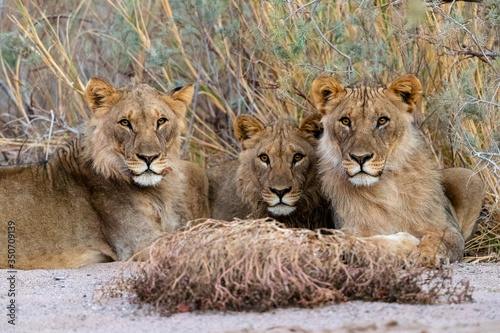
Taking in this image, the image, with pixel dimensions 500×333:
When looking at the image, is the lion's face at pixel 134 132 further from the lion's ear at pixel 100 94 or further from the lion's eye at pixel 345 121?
the lion's eye at pixel 345 121

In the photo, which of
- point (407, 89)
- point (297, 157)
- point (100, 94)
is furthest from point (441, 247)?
point (100, 94)

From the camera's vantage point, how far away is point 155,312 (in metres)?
3.67

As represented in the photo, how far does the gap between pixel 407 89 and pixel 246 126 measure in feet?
4.23

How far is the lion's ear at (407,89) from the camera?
208 inches

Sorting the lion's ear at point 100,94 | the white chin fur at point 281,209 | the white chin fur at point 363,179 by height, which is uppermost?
the lion's ear at point 100,94

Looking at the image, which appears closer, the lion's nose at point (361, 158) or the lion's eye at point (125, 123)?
the lion's nose at point (361, 158)

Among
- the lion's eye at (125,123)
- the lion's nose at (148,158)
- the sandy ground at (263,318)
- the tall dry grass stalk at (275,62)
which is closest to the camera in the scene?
the sandy ground at (263,318)

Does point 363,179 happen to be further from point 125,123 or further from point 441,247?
point 125,123

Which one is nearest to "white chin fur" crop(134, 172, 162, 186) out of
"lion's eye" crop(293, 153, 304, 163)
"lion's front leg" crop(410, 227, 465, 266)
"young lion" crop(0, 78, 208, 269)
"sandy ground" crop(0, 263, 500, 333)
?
"young lion" crop(0, 78, 208, 269)

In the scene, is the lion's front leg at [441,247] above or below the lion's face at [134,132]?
below

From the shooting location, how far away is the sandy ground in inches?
129

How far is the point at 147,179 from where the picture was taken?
5.48 metres

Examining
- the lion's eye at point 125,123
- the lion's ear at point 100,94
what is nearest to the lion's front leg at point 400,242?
the lion's eye at point 125,123

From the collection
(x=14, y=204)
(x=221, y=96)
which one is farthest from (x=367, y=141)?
(x=221, y=96)
